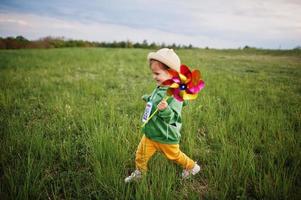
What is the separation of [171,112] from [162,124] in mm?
230

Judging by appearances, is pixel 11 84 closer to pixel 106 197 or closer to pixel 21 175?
pixel 21 175

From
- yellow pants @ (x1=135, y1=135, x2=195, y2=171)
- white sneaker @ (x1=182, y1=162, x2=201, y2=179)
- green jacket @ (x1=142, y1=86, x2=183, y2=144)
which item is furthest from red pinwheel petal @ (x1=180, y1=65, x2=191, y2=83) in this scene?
white sneaker @ (x1=182, y1=162, x2=201, y2=179)

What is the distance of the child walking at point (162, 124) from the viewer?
2.05 meters

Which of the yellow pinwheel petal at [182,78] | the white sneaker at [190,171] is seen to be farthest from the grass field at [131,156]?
the yellow pinwheel petal at [182,78]

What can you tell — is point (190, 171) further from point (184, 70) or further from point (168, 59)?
point (168, 59)

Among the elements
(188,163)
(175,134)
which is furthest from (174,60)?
(188,163)

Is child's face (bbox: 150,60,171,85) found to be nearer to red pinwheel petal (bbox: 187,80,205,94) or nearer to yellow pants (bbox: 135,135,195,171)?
red pinwheel petal (bbox: 187,80,205,94)

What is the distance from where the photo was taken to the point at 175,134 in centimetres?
223

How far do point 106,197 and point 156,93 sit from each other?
1088mm

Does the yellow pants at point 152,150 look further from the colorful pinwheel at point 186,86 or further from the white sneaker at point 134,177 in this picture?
the colorful pinwheel at point 186,86

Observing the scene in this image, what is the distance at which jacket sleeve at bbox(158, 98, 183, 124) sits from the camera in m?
2.03

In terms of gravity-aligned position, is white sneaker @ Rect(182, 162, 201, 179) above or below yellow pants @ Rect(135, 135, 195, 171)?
below

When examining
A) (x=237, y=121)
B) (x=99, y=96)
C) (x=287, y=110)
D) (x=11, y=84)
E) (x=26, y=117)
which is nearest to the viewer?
(x=237, y=121)

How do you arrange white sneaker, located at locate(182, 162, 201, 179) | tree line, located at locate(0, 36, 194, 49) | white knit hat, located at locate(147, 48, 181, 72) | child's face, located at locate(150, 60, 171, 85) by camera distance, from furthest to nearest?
tree line, located at locate(0, 36, 194, 49) < white sneaker, located at locate(182, 162, 201, 179) < child's face, located at locate(150, 60, 171, 85) < white knit hat, located at locate(147, 48, 181, 72)
